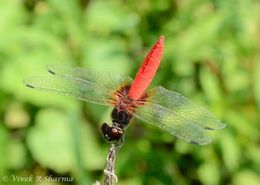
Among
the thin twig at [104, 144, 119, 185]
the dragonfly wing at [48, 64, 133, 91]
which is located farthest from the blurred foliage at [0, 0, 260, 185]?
the thin twig at [104, 144, 119, 185]

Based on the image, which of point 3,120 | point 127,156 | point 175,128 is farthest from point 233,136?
point 175,128

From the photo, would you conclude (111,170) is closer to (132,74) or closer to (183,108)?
(183,108)

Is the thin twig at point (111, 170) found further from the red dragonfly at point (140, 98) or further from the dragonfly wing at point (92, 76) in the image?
the dragonfly wing at point (92, 76)

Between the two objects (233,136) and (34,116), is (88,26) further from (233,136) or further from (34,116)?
(233,136)

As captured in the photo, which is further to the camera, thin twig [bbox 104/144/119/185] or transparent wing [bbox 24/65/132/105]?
transparent wing [bbox 24/65/132/105]

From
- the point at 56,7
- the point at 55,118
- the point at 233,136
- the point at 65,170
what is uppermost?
the point at 56,7

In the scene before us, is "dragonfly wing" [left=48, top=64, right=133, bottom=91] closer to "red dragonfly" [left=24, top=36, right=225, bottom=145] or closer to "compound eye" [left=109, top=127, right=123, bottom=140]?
"red dragonfly" [left=24, top=36, right=225, bottom=145]
